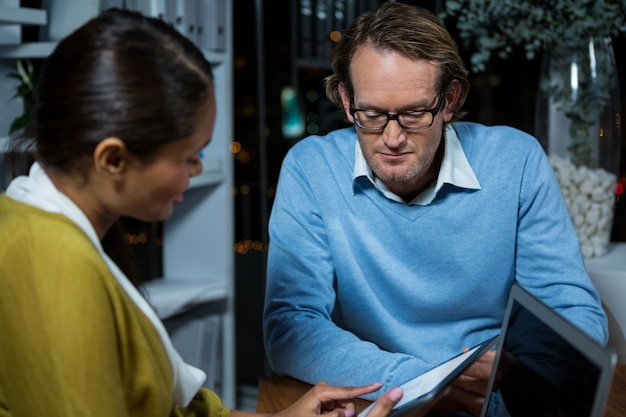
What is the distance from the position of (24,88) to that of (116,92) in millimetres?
1510

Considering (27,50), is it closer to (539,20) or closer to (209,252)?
(209,252)

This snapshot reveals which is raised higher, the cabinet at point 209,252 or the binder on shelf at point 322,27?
the binder on shelf at point 322,27

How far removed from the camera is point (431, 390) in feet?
3.54

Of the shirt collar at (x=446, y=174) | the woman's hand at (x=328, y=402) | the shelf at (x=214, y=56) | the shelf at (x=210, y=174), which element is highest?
the shelf at (x=214, y=56)

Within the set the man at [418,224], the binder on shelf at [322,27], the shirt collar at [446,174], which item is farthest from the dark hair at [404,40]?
the binder on shelf at [322,27]

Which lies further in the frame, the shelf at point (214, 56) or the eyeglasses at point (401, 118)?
the shelf at point (214, 56)

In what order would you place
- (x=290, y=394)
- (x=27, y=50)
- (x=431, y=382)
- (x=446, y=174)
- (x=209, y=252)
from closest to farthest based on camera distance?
1. (x=431, y=382)
2. (x=290, y=394)
3. (x=446, y=174)
4. (x=27, y=50)
5. (x=209, y=252)

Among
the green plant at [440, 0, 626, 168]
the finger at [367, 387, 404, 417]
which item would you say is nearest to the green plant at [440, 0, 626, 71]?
the green plant at [440, 0, 626, 168]

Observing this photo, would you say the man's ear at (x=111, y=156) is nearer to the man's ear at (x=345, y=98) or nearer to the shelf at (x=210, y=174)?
the man's ear at (x=345, y=98)

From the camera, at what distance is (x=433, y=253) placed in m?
1.66

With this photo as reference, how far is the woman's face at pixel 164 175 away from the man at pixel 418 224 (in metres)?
0.61

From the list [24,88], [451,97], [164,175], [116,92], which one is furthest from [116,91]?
[24,88]

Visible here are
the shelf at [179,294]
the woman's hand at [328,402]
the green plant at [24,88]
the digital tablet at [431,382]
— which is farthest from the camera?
the shelf at [179,294]

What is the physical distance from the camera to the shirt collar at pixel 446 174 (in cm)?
164
